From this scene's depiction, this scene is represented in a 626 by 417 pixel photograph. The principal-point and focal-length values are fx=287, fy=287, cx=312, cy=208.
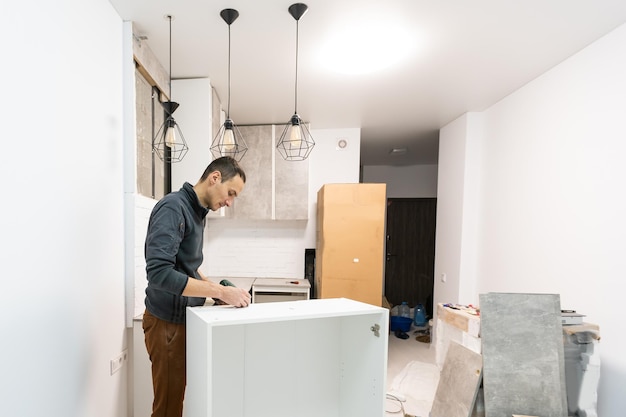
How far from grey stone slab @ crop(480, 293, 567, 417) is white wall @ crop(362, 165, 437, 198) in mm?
3941

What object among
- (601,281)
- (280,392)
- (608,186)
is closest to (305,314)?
(280,392)

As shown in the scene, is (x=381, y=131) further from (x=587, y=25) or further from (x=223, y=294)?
(x=223, y=294)

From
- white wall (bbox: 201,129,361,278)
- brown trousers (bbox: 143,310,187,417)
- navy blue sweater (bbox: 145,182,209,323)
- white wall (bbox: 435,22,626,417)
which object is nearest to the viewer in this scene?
navy blue sweater (bbox: 145,182,209,323)

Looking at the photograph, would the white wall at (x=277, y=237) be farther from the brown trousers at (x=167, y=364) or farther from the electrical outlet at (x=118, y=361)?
the brown trousers at (x=167, y=364)

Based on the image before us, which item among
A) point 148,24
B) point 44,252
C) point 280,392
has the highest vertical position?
point 148,24

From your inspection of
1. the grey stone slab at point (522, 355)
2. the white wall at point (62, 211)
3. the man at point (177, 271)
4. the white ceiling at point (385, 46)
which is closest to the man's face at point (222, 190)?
the man at point (177, 271)

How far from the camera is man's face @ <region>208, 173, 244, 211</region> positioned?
4.50 ft

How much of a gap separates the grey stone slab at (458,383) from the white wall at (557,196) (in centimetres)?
74

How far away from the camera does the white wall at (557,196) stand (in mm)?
1662

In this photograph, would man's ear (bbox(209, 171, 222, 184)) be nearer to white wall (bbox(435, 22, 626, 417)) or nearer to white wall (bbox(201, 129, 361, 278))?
white wall (bbox(435, 22, 626, 417))

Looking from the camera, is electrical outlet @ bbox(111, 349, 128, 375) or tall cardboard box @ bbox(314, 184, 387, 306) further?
tall cardboard box @ bbox(314, 184, 387, 306)

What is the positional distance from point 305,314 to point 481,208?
265cm

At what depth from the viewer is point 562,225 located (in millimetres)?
2018

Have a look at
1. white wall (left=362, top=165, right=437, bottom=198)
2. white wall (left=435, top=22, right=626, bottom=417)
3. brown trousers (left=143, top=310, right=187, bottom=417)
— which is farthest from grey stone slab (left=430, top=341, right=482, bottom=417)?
white wall (left=362, top=165, right=437, bottom=198)
